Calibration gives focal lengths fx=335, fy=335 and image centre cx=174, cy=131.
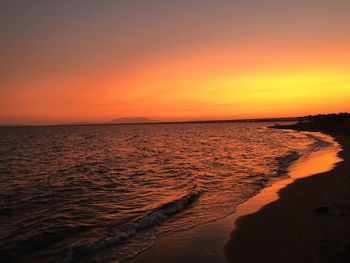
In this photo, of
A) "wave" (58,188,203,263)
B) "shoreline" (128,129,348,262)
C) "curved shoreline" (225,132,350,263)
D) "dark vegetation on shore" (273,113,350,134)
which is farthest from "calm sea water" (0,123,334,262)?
"dark vegetation on shore" (273,113,350,134)

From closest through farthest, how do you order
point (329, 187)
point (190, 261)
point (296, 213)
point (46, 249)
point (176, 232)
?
point (190, 261)
point (46, 249)
point (176, 232)
point (296, 213)
point (329, 187)

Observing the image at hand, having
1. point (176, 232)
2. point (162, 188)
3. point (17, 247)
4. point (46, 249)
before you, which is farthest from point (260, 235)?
point (162, 188)

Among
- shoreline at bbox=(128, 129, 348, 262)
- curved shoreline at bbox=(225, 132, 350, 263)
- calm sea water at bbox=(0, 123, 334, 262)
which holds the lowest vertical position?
calm sea water at bbox=(0, 123, 334, 262)

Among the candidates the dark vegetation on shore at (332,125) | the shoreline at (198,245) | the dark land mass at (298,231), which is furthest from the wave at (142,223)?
the dark vegetation on shore at (332,125)

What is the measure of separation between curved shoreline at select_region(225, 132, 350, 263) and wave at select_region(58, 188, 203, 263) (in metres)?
2.81

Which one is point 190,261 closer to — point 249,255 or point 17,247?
point 249,255

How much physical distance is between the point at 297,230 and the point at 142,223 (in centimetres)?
488

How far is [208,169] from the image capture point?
78.4ft

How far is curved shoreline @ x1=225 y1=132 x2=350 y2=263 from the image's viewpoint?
7.62m

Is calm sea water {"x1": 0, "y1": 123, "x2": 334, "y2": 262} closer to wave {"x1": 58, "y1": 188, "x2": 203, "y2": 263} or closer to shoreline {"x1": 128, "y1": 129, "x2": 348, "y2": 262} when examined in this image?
wave {"x1": 58, "y1": 188, "x2": 203, "y2": 263}

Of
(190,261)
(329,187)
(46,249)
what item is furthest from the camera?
(329,187)

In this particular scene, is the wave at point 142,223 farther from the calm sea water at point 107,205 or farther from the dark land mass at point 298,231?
the dark land mass at point 298,231

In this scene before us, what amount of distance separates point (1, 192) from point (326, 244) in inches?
591

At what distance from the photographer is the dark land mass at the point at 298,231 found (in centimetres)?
760
